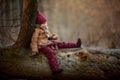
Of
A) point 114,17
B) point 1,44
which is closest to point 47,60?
point 1,44

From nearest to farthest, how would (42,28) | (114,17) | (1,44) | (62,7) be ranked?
(42,28) < (1,44) < (114,17) < (62,7)

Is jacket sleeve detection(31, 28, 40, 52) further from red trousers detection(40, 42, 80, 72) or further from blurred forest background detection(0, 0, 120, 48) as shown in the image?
blurred forest background detection(0, 0, 120, 48)

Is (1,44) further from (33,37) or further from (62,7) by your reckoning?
(62,7)

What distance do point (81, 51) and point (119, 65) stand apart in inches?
27.7

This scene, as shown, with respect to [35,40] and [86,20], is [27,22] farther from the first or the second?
[86,20]

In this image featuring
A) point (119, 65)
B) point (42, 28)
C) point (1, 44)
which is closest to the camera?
point (119, 65)

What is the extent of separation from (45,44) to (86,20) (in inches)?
274

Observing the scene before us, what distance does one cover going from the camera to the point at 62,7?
1202 centimetres

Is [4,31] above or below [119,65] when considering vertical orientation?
above

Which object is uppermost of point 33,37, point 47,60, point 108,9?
point 108,9

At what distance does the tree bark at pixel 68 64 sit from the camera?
15.2 ft

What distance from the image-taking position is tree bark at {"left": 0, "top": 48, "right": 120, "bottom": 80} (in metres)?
4.64

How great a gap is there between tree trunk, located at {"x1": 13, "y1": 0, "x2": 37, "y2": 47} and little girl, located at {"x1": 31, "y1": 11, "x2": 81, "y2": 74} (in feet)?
0.38

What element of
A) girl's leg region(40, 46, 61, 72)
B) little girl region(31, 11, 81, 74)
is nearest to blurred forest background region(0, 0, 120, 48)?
little girl region(31, 11, 81, 74)
